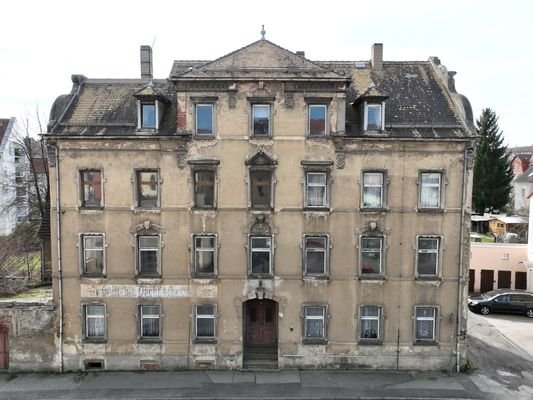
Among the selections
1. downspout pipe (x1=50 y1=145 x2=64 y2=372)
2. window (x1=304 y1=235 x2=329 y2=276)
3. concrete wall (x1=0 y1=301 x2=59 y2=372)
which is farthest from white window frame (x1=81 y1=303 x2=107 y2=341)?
window (x1=304 y1=235 x2=329 y2=276)

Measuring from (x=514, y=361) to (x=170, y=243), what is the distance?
18.5m

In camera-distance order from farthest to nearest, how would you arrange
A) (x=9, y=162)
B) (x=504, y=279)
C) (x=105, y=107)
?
(x=9, y=162)
(x=504, y=279)
(x=105, y=107)

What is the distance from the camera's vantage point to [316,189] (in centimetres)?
1817

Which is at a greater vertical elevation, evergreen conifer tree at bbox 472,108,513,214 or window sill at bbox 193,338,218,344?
evergreen conifer tree at bbox 472,108,513,214

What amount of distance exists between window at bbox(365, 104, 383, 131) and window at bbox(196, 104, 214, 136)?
721cm

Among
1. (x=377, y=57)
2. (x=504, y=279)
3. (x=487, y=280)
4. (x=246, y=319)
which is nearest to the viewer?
(x=246, y=319)

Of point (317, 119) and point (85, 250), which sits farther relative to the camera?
point (85, 250)

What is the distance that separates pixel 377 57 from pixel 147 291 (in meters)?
17.3

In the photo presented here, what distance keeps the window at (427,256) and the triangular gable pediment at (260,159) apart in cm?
790

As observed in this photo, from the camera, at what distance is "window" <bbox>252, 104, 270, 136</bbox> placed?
17.9m

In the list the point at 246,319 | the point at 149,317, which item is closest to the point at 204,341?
the point at 246,319

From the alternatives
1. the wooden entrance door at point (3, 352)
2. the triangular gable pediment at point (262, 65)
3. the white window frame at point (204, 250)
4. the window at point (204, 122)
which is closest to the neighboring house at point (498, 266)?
the triangular gable pediment at point (262, 65)

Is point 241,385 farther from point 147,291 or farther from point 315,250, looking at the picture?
point 315,250

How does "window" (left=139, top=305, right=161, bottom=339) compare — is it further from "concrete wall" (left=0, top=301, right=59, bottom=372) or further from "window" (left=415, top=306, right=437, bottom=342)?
"window" (left=415, top=306, right=437, bottom=342)
